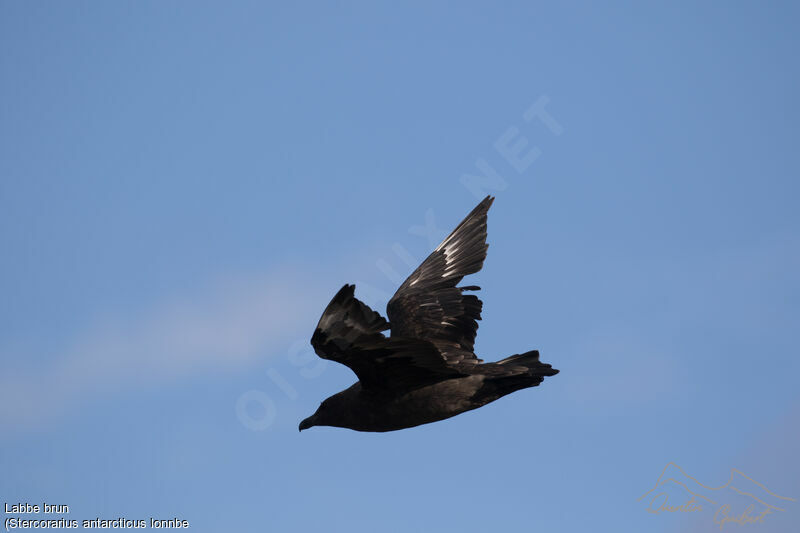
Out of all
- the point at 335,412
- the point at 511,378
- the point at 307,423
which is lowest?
the point at 511,378

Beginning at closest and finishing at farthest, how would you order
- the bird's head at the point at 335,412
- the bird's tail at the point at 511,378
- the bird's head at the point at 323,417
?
the bird's tail at the point at 511,378, the bird's head at the point at 335,412, the bird's head at the point at 323,417

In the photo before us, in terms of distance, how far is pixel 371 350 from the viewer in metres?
9.53

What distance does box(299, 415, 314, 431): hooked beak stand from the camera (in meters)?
10.9

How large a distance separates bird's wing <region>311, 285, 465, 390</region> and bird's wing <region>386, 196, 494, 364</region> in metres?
0.73

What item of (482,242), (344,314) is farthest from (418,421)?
Result: (482,242)

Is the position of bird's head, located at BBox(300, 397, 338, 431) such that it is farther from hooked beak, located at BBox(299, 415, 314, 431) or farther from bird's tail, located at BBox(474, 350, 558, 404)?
bird's tail, located at BBox(474, 350, 558, 404)

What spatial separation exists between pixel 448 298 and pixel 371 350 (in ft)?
8.70

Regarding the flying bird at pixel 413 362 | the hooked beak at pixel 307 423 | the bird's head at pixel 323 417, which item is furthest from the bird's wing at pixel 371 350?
the hooked beak at pixel 307 423

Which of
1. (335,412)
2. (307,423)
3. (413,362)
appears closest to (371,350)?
(413,362)

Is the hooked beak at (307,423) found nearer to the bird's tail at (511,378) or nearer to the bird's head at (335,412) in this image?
the bird's head at (335,412)

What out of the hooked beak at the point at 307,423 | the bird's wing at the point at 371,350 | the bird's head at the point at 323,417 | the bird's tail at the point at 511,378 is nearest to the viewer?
the bird's wing at the point at 371,350

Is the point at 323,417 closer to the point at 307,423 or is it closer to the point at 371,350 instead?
the point at 307,423

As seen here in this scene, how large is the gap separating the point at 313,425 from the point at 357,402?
0.74m

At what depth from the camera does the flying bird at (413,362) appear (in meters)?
9.15
